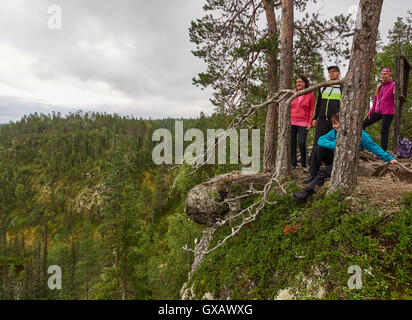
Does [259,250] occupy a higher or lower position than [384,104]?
lower

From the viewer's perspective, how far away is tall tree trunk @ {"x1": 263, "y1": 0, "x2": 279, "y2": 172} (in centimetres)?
644

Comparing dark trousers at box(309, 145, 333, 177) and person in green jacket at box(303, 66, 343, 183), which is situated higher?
person in green jacket at box(303, 66, 343, 183)

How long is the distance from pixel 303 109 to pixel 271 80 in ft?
5.38

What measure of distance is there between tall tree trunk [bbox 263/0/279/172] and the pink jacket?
103 cm

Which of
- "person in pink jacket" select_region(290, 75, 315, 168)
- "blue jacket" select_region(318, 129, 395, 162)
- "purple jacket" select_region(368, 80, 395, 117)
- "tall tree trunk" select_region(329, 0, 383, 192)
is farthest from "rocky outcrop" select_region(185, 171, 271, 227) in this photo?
"purple jacket" select_region(368, 80, 395, 117)

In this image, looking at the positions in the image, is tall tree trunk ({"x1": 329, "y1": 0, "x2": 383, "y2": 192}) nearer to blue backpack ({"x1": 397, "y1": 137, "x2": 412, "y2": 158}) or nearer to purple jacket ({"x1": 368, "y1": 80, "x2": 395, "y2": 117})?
purple jacket ({"x1": 368, "y1": 80, "x2": 395, "y2": 117})

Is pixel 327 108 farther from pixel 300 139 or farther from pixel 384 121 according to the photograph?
pixel 384 121

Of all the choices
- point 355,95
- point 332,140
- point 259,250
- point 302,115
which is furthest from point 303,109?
point 259,250

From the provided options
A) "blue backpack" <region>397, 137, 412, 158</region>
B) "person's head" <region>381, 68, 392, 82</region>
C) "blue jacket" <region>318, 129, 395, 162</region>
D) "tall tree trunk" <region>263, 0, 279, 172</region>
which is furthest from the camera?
"blue backpack" <region>397, 137, 412, 158</region>

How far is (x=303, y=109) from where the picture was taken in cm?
585

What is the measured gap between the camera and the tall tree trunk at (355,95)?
3.90 metres

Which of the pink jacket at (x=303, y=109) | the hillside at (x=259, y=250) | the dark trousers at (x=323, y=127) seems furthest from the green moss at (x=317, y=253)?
the pink jacket at (x=303, y=109)

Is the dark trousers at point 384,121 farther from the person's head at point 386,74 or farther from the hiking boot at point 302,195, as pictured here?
the hiking boot at point 302,195

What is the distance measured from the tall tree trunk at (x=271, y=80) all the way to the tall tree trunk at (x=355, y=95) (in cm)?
248
